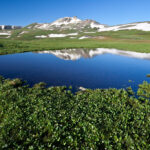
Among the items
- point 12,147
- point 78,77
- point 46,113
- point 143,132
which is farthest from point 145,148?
point 78,77

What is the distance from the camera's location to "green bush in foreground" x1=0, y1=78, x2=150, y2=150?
33.5 feet

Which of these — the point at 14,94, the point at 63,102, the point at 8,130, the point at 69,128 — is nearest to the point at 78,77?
the point at 63,102

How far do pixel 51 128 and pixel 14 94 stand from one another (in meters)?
10.6

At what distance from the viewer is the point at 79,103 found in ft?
56.2

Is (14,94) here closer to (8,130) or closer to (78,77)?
(8,130)

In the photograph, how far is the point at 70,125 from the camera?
12.3 metres

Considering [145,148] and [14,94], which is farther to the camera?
[14,94]

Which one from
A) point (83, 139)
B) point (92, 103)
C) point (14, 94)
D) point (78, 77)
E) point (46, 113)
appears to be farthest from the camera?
point (78, 77)

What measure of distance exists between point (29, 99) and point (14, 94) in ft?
10.8

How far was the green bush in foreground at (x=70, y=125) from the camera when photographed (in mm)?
10211

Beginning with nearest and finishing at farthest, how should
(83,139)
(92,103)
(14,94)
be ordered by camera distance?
(83,139), (92,103), (14,94)

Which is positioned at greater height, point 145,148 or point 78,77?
point 78,77

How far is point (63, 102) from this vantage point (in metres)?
17.4

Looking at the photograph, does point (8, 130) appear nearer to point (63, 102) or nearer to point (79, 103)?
point (63, 102)
